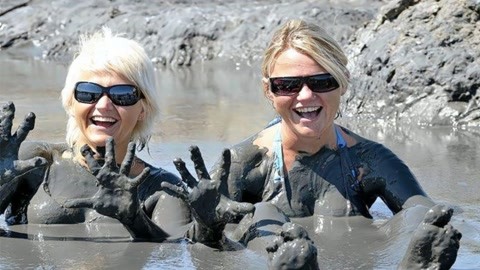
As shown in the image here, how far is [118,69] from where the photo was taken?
429 centimetres

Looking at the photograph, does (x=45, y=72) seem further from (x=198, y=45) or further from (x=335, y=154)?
(x=335, y=154)

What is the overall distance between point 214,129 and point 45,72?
464 centimetres

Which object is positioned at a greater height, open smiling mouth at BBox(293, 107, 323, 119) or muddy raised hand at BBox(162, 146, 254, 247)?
open smiling mouth at BBox(293, 107, 323, 119)

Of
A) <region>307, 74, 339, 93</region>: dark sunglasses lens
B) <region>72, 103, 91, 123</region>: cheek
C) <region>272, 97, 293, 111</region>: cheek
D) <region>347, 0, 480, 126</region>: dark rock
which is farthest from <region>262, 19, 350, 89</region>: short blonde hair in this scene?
Result: <region>347, 0, 480, 126</region>: dark rock

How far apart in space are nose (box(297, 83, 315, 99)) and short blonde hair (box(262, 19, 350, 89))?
0.12 meters

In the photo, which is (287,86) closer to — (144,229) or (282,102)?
(282,102)

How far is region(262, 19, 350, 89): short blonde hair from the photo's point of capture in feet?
14.3

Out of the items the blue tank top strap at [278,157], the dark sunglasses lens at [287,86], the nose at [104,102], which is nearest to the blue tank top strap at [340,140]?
the blue tank top strap at [278,157]

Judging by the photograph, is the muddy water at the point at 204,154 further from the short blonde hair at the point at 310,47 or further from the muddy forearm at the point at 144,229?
the short blonde hair at the point at 310,47

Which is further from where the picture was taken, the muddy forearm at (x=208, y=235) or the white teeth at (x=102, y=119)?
the white teeth at (x=102, y=119)

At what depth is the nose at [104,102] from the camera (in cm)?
429

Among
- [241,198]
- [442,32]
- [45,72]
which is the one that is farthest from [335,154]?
[45,72]

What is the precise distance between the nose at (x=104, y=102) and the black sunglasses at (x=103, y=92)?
0.04 feet

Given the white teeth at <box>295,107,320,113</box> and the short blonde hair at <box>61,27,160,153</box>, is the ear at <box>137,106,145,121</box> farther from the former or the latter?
the white teeth at <box>295,107,320,113</box>
